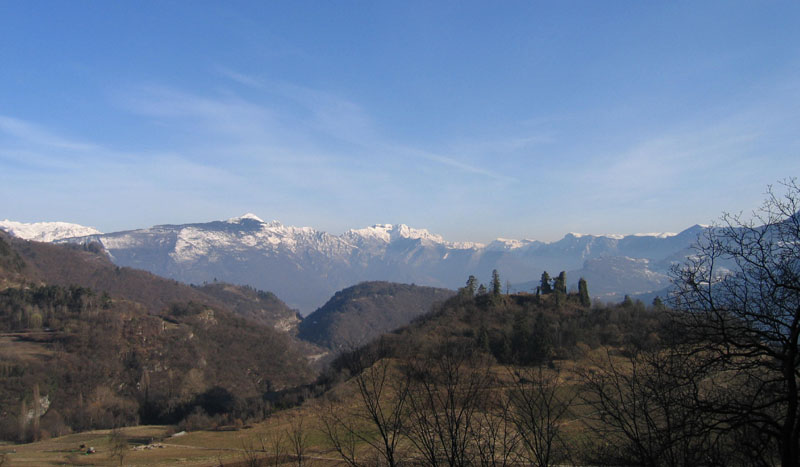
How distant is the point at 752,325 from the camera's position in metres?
8.84

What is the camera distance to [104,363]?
119438 mm

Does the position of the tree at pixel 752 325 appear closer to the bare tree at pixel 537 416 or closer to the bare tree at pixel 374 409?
the bare tree at pixel 537 416

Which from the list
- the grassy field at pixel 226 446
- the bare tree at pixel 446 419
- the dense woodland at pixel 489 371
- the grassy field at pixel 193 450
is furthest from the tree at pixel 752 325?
the grassy field at pixel 193 450

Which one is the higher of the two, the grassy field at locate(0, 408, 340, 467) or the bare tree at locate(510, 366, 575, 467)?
the bare tree at locate(510, 366, 575, 467)

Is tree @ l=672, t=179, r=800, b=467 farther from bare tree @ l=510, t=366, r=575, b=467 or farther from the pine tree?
the pine tree

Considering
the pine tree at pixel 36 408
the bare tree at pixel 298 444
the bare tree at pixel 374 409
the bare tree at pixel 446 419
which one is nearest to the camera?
the bare tree at pixel 446 419

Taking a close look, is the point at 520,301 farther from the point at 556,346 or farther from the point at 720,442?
the point at 720,442

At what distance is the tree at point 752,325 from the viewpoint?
7918mm

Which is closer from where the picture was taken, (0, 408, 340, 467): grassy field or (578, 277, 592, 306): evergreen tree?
(0, 408, 340, 467): grassy field

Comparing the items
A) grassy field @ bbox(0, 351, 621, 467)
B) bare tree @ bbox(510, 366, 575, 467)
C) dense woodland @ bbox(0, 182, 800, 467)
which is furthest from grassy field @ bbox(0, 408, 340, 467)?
bare tree @ bbox(510, 366, 575, 467)

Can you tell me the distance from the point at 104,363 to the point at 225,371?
36.2m

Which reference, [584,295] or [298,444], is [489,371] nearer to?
[298,444]

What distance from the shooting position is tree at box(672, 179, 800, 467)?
26.0 ft

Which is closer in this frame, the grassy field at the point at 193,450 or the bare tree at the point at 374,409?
the bare tree at the point at 374,409
